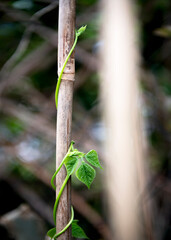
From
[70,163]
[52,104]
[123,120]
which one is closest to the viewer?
[70,163]

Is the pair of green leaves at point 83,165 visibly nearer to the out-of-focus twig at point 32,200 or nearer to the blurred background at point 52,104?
the blurred background at point 52,104

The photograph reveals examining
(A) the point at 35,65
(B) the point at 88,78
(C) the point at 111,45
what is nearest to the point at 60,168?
(C) the point at 111,45

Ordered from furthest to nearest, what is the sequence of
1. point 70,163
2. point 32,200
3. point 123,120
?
1. point 32,200
2. point 123,120
3. point 70,163

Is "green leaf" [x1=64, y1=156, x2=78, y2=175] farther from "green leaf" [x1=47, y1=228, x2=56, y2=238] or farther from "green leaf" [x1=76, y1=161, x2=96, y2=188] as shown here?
"green leaf" [x1=47, y1=228, x2=56, y2=238]

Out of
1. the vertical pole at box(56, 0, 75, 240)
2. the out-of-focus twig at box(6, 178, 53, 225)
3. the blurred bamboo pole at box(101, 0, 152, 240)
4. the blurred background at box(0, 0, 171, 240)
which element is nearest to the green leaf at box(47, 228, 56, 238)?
the vertical pole at box(56, 0, 75, 240)

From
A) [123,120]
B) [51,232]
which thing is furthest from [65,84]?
[123,120]

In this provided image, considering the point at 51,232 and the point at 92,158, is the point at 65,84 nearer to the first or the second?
the point at 92,158

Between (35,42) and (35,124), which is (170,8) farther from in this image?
(35,124)
